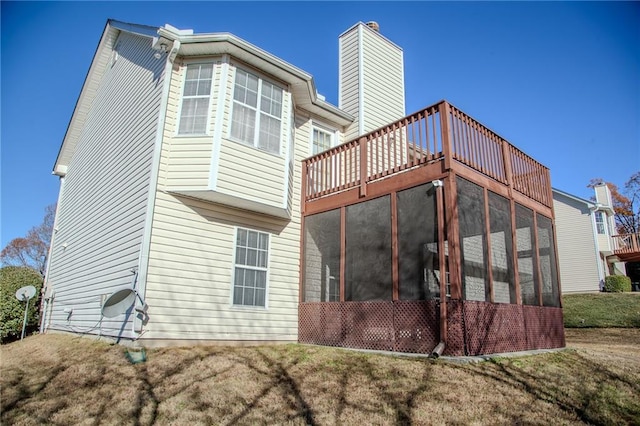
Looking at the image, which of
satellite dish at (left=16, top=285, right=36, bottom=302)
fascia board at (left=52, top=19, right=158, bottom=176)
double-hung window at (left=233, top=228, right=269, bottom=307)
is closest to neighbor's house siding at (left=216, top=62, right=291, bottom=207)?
double-hung window at (left=233, top=228, right=269, bottom=307)

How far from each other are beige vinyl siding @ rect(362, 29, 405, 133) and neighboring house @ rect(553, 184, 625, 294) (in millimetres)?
15107

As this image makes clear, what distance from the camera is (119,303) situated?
23.3ft

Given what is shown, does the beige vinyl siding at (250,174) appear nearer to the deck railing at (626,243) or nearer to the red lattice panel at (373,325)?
the red lattice panel at (373,325)

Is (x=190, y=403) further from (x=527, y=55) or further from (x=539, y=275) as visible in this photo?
(x=527, y=55)

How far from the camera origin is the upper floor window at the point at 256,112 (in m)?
8.68

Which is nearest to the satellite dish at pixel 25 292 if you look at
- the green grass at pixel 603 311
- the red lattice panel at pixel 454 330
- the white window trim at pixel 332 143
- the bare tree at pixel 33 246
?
the white window trim at pixel 332 143

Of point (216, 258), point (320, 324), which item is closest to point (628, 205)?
point (320, 324)

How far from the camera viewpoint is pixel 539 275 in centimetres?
895

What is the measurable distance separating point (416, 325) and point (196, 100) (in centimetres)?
640

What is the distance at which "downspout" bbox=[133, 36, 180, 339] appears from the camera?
281 inches

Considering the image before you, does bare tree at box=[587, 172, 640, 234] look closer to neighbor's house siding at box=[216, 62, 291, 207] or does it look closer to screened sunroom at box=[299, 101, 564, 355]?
screened sunroom at box=[299, 101, 564, 355]

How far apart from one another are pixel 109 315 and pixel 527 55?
→ 1401 cm

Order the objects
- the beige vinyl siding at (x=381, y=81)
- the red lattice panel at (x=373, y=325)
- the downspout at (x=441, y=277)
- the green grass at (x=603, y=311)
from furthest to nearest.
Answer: the green grass at (x=603, y=311), the beige vinyl siding at (x=381, y=81), the red lattice panel at (x=373, y=325), the downspout at (x=441, y=277)

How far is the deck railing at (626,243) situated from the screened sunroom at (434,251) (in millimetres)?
18718
